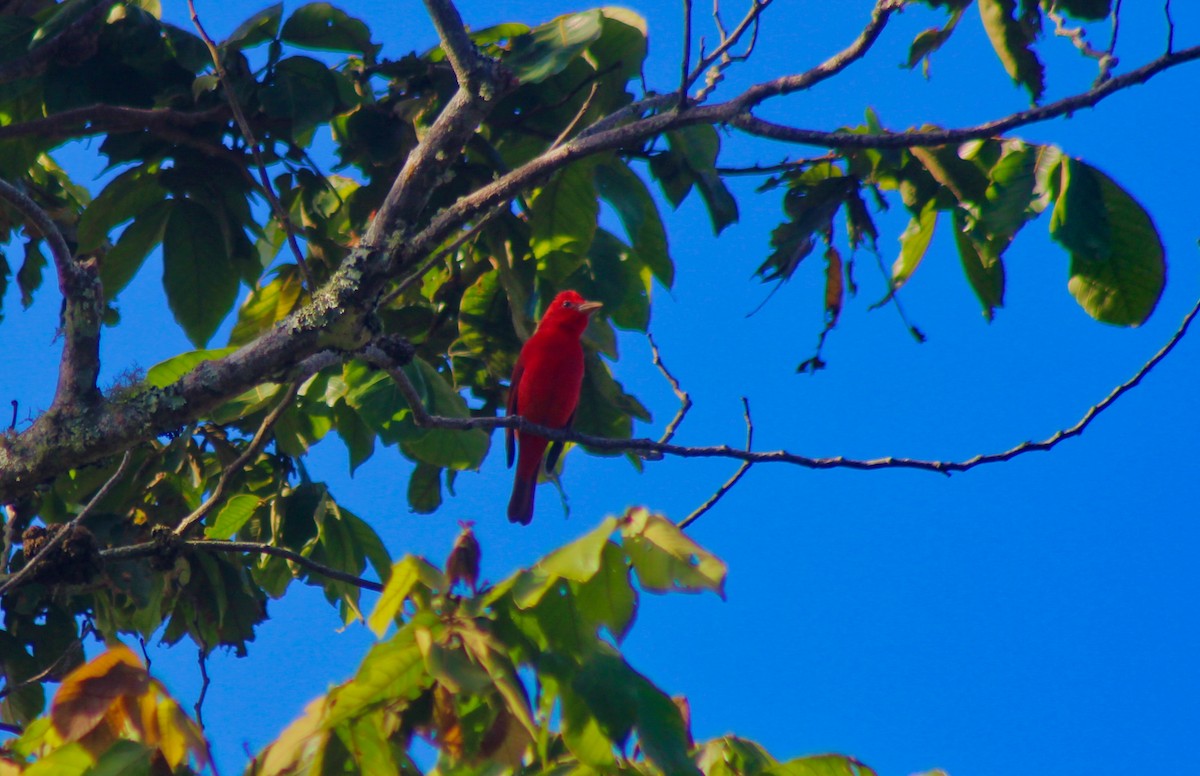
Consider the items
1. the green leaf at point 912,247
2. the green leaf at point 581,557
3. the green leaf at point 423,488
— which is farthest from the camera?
the green leaf at point 423,488

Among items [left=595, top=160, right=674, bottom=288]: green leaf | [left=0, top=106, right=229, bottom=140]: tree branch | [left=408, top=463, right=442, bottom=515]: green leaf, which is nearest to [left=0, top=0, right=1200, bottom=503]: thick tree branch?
[left=595, top=160, right=674, bottom=288]: green leaf

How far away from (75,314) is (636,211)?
1616 millimetres

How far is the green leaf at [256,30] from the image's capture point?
3.54m

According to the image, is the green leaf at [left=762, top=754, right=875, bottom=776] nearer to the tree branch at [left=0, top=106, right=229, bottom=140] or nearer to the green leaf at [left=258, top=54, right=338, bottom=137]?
the green leaf at [left=258, top=54, right=338, bottom=137]

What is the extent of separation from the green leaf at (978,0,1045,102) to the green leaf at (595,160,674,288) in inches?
Answer: 44.0

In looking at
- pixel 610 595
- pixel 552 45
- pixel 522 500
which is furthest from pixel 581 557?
pixel 522 500

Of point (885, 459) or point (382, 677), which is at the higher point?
point (885, 459)

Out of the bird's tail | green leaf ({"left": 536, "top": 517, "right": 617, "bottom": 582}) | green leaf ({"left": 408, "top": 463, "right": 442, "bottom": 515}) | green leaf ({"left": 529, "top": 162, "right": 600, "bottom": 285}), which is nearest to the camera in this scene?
green leaf ({"left": 536, "top": 517, "right": 617, "bottom": 582})

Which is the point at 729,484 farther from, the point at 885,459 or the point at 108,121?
the point at 108,121

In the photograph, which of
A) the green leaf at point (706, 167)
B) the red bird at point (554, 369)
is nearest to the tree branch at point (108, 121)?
the green leaf at point (706, 167)

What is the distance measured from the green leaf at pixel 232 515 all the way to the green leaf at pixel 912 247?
2454 mm

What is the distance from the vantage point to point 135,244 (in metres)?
3.78

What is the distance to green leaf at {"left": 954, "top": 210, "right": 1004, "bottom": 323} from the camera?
11.5 ft

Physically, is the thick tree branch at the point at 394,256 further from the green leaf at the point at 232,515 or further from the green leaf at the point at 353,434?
the green leaf at the point at 232,515
